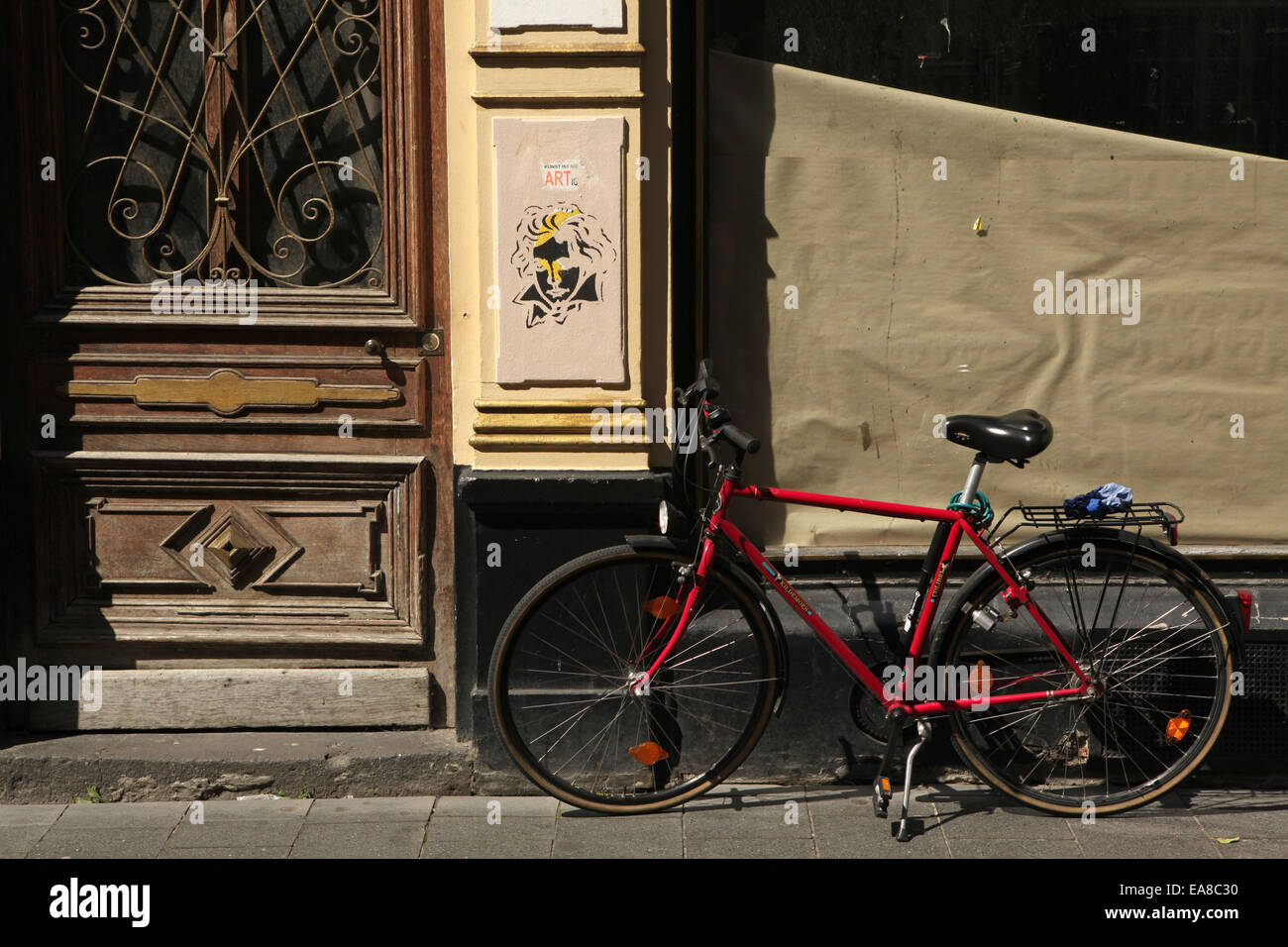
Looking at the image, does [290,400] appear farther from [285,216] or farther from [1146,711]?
[1146,711]

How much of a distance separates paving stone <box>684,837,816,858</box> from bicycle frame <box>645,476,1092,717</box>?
51 cm

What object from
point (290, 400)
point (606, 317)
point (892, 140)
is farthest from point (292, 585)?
point (892, 140)

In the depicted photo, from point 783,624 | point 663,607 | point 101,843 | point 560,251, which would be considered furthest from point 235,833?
point 560,251

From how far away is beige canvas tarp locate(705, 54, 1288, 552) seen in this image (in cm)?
484

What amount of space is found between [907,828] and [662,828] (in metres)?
0.76

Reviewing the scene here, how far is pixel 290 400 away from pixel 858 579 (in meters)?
2.04

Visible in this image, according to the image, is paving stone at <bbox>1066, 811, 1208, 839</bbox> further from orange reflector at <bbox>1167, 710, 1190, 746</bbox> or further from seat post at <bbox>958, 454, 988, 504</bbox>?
seat post at <bbox>958, 454, 988, 504</bbox>

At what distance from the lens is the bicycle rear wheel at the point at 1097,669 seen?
4379mm

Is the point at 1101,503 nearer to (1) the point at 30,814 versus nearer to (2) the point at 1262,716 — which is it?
(2) the point at 1262,716

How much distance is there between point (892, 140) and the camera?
4844 mm

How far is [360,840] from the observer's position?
4449 millimetres

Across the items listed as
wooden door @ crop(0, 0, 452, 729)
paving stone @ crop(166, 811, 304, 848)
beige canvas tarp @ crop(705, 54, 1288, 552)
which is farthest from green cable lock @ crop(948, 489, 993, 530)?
paving stone @ crop(166, 811, 304, 848)

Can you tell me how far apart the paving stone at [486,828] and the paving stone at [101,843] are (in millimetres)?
858

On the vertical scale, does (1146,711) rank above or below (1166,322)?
below
